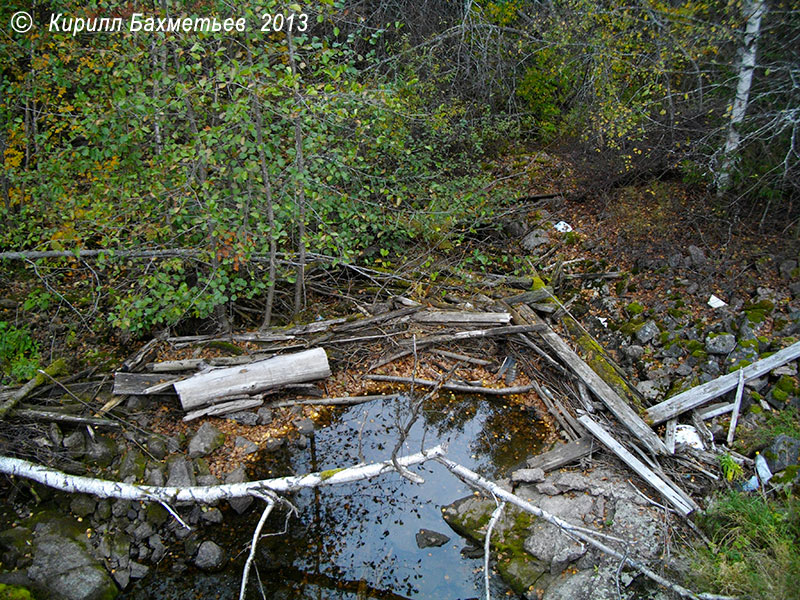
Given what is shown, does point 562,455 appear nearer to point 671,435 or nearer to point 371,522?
point 671,435

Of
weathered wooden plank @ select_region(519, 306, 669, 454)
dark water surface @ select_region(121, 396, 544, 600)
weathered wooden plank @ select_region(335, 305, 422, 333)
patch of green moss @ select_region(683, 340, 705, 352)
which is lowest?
dark water surface @ select_region(121, 396, 544, 600)

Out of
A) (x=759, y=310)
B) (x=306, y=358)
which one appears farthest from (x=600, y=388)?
(x=306, y=358)

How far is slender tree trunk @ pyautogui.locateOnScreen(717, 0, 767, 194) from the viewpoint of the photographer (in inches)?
294

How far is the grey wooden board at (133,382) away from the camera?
662cm

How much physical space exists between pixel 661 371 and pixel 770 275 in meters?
2.49

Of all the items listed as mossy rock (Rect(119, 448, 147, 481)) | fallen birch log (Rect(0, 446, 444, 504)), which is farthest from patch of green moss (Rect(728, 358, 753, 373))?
mossy rock (Rect(119, 448, 147, 481))

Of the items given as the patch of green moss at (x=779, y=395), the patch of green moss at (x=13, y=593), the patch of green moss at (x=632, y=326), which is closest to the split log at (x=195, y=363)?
the patch of green moss at (x=13, y=593)

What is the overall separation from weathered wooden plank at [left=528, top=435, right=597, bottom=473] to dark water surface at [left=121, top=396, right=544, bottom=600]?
0.81 feet

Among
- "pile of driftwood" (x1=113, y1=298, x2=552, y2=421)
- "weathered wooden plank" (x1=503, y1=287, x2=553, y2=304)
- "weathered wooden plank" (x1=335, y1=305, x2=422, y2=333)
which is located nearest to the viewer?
"pile of driftwood" (x1=113, y1=298, x2=552, y2=421)

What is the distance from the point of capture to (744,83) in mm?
7852

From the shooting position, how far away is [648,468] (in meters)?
5.93

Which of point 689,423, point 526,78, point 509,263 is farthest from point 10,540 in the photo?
point 526,78

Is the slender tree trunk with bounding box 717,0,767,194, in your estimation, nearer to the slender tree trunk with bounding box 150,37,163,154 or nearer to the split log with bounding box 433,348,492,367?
the split log with bounding box 433,348,492,367

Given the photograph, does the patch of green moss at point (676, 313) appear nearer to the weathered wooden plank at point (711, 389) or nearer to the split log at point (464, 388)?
the weathered wooden plank at point (711, 389)
